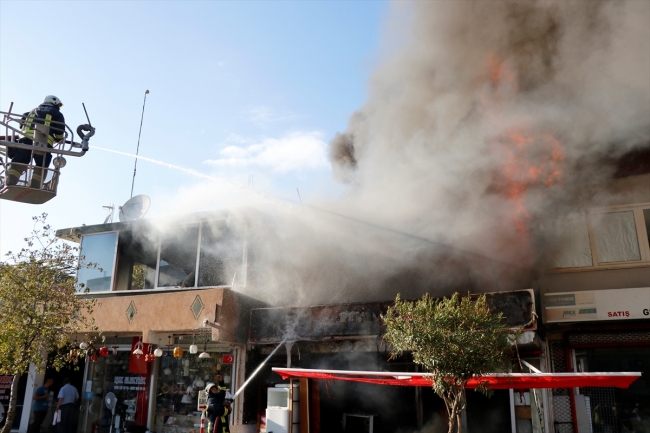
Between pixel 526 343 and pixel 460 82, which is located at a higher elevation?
pixel 460 82

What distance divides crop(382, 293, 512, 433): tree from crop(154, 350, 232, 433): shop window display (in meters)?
6.73

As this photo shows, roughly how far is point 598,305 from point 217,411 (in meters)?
7.56

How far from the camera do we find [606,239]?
11297 millimetres

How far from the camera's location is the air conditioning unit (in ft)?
38.2

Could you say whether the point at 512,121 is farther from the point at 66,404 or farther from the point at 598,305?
the point at 66,404

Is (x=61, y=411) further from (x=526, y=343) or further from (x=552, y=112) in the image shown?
(x=552, y=112)

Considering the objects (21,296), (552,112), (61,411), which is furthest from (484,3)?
(61,411)

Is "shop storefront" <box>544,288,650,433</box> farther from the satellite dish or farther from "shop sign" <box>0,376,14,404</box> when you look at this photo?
"shop sign" <box>0,376,14,404</box>

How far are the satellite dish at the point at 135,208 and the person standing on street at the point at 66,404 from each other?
4370 mm

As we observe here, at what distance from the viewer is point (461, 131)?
12344mm

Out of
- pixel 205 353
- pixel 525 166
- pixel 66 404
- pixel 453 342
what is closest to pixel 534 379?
pixel 453 342

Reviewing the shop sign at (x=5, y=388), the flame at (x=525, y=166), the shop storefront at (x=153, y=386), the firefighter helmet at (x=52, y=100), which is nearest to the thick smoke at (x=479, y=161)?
the flame at (x=525, y=166)

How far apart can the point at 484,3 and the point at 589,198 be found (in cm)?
509

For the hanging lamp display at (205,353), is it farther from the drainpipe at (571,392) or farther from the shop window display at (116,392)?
the drainpipe at (571,392)
